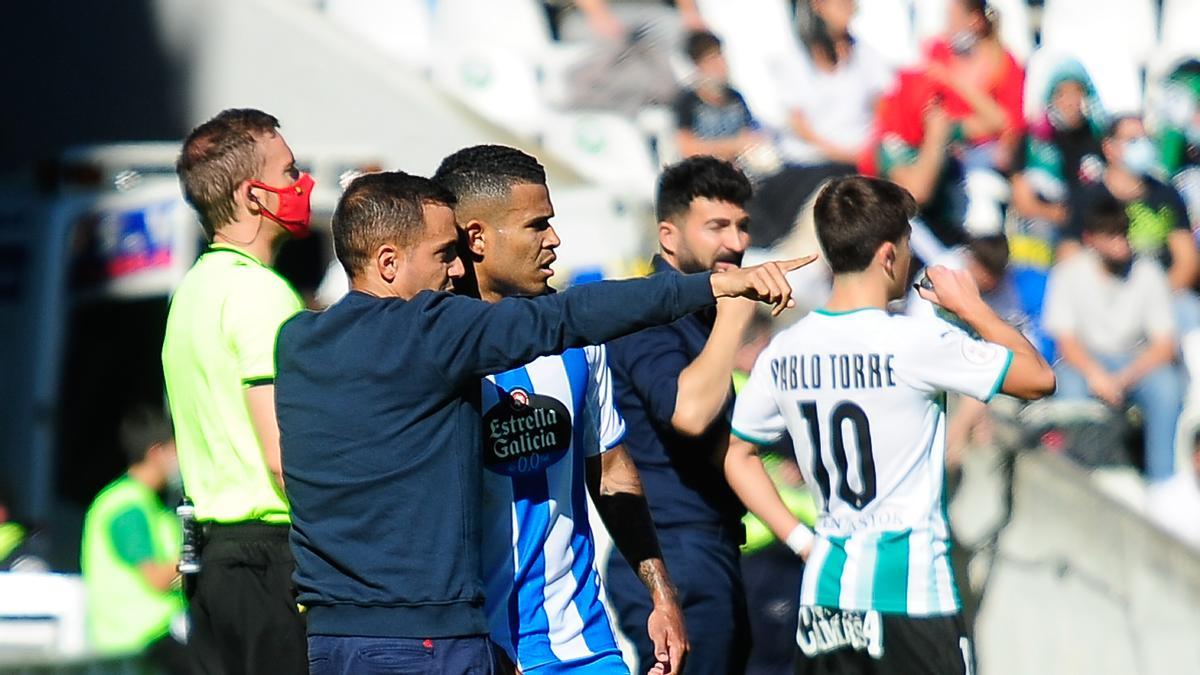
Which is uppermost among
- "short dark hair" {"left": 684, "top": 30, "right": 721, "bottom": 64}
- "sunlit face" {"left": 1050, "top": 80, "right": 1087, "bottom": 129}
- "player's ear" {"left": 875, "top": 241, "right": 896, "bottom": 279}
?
"short dark hair" {"left": 684, "top": 30, "right": 721, "bottom": 64}

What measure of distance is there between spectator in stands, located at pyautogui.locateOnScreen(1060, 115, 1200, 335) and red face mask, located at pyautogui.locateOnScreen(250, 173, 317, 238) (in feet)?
20.0

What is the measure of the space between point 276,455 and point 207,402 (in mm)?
374

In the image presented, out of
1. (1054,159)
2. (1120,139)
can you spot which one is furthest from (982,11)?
(1120,139)

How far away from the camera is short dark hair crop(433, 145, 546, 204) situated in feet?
16.3

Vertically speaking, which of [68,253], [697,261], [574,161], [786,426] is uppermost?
[574,161]

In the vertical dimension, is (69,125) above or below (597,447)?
above

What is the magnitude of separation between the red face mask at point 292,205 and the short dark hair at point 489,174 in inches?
22.2

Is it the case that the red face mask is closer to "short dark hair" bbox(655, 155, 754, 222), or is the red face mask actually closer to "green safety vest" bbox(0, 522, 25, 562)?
"short dark hair" bbox(655, 155, 754, 222)

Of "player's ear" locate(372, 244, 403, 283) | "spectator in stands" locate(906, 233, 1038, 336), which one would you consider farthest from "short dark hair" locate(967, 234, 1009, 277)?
"player's ear" locate(372, 244, 403, 283)

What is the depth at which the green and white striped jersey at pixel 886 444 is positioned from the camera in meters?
5.57

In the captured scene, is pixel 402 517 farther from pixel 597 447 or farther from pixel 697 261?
pixel 697 261

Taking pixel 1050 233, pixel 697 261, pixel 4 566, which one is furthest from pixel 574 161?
pixel 697 261

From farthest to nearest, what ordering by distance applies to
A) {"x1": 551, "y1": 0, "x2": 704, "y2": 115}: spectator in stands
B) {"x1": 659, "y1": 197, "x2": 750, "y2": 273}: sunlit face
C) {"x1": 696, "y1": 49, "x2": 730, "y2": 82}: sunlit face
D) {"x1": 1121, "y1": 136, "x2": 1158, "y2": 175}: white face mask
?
{"x1": 551, "y1": 0, "x2": 704, "y2": 115}: spectator in stands, {"x1": 696, "y1": 49, "x2": 730, "y2": 82}: sunlit face, {"x1": 1121, "y1": 136, "x2": 1158, "y2": 175}: white face mask, {"x1": 659, "y1": 197, "x2": 750, "y2": 273}: sunlit face

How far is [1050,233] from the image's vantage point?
440 inches
